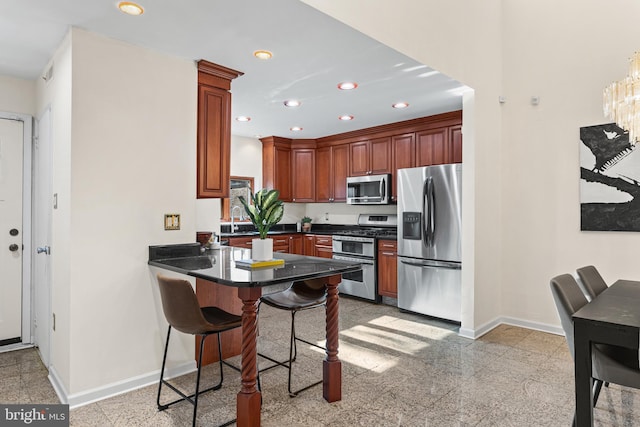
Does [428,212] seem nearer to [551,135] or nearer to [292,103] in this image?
[551,135]

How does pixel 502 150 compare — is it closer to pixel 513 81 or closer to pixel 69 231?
pixel 513 81

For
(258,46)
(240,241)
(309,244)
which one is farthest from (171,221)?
(309,244)

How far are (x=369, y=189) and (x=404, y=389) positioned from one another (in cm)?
318

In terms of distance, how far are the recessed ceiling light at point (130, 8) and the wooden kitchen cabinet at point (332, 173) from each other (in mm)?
3856

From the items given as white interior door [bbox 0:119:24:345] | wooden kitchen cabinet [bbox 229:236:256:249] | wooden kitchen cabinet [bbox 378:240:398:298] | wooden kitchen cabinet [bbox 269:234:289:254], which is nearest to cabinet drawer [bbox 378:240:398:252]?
wooden kitchen cabinet [bbox 378:240:398:298]

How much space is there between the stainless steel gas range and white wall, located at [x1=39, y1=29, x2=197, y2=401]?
2.71 m

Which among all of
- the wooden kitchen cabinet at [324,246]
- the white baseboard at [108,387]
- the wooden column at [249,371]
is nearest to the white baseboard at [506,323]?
the wooden kitchen cabinet at [324,246]

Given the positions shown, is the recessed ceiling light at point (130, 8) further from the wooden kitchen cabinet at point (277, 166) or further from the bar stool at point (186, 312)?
the wooden kitchen cabinet at point (277, 166)

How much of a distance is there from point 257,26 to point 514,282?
3.59m

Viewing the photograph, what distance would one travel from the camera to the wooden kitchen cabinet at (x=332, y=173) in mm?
5855

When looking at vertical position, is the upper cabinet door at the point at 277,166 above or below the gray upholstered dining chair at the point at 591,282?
above

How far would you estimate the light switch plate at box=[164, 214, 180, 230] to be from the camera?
9.21 ft

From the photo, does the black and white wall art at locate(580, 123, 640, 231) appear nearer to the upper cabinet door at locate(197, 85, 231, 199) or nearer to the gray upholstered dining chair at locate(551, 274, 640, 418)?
the gray upholstered dining chair at locate(551, 274, 640, 418)

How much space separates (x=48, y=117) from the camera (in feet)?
9.83
